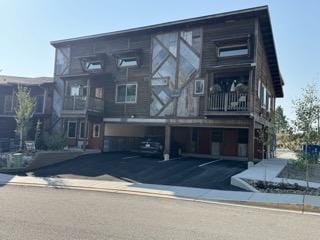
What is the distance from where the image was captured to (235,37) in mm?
18812

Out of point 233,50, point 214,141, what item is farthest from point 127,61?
point 214,141

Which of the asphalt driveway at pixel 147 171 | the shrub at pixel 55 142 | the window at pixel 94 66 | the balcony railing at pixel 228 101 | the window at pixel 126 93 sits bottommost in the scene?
the asphalt driveway at pixel 147 171

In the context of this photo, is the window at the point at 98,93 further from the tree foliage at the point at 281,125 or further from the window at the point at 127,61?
the tree foliage at the point at 281,125

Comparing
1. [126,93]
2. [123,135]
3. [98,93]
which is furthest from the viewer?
[123,135]

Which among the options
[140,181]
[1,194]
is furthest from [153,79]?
[1,194]

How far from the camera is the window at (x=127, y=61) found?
22.8 metres

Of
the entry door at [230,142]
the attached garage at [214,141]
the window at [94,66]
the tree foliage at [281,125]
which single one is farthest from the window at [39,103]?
the tree foliage at [281,125]

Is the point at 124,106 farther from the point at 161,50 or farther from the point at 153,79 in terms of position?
the point at 161,50

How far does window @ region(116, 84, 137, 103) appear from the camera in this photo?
74.6 feet

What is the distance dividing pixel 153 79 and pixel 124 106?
10.5 ft

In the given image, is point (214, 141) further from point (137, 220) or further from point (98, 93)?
point (137, 220)

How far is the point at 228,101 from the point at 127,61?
9081 mm

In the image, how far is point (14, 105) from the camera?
92.1 ft

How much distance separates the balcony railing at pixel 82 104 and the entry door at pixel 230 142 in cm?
1026
